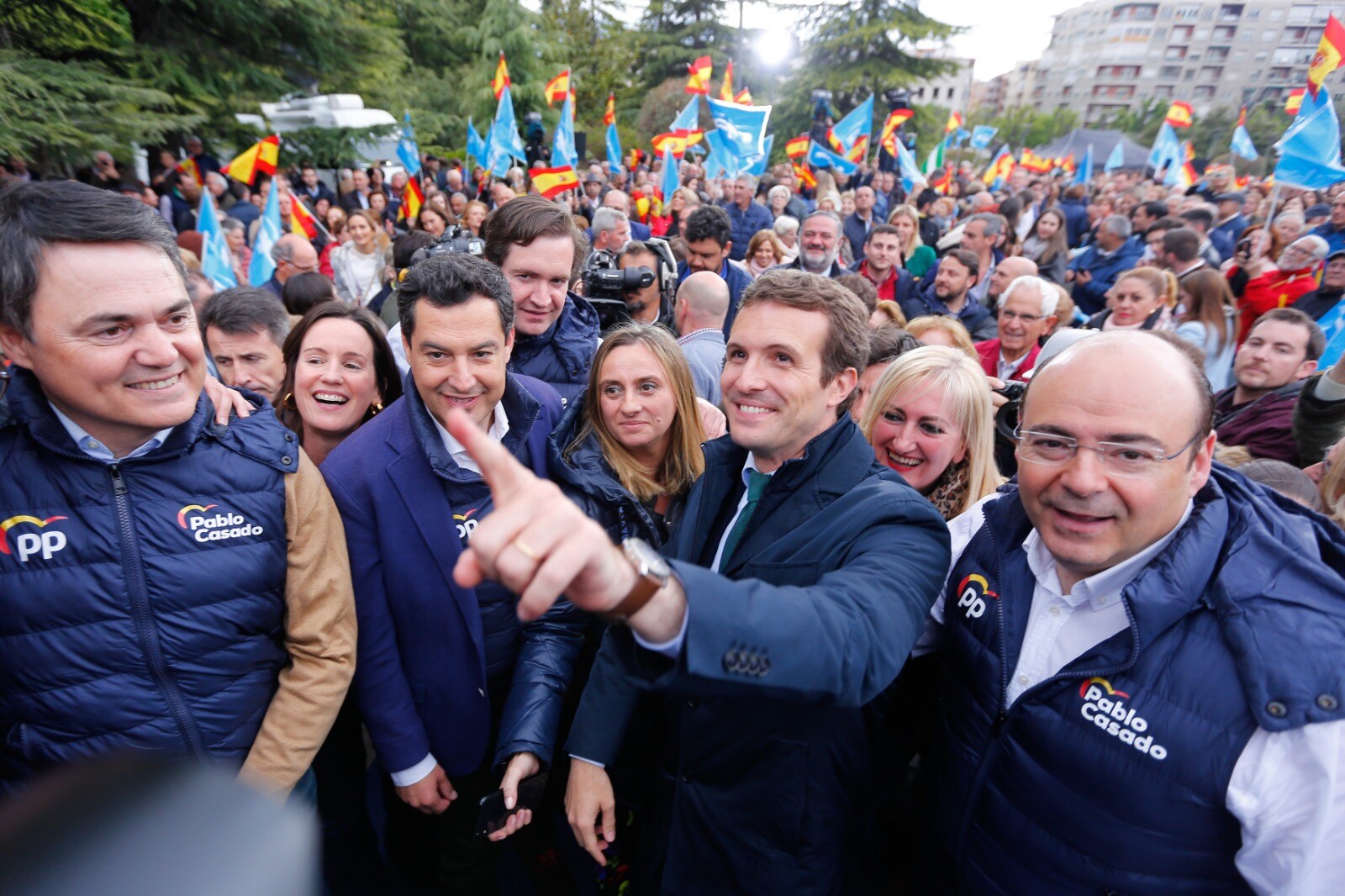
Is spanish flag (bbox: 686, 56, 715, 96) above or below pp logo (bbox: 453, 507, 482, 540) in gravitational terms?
above

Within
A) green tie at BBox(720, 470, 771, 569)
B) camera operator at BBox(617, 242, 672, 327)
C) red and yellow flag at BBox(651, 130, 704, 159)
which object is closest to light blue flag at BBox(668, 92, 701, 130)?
red and yellow flag at BBox(651, 130, 704, 159)

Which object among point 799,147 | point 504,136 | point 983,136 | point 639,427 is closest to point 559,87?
point 504,136

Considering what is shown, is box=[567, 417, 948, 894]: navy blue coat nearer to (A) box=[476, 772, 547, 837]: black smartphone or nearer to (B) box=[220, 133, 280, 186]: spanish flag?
(A) box=[476, 772, 547, 837]: black smartphone

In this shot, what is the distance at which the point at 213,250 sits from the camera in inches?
227

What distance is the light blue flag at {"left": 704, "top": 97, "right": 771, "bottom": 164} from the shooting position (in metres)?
9.92

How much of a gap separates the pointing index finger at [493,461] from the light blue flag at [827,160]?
1186 cm

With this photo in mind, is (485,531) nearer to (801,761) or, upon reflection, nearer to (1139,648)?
(801,761)

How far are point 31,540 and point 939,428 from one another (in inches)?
103

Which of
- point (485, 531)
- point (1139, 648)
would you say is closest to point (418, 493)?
point (485, 531)

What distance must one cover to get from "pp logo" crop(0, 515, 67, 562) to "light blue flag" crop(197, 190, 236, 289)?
15.8 feet

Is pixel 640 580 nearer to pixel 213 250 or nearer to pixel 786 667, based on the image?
pixel 786 667

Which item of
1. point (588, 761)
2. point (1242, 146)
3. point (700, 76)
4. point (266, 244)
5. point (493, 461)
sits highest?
point (700, 76)

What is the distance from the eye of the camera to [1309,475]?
270 centimetres

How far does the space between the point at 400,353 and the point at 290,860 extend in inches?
127
